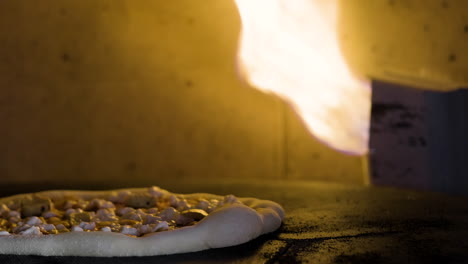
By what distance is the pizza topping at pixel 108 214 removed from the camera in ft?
3.86

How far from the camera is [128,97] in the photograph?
10.6ft

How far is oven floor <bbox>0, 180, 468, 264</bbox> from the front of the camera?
0.99 m

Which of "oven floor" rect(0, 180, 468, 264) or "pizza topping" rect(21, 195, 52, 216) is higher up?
"pizza topping" rect(21, 195, 52, 216)

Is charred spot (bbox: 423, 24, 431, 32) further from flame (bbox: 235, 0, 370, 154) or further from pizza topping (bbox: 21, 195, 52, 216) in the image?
pizza topping (bbox: 21, 195, 52, 216)

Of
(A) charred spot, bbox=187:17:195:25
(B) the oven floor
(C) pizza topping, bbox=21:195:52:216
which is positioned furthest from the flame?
(C) pizza topping, bbox=21:195:52:216

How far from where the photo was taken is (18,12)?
3.26 m

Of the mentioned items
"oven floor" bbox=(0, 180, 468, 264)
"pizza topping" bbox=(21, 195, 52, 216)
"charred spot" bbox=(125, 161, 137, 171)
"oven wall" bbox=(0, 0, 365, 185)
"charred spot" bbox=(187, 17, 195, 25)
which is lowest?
"oven floor" bbox=(0, 180, 468, 264)

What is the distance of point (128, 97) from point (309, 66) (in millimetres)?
1126

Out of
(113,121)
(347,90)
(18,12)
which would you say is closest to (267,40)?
(347,90)

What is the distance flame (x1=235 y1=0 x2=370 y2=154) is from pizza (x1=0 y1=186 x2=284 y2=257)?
120 cm

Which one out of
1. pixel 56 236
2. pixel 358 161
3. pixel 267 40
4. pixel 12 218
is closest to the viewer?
pixel 56 236

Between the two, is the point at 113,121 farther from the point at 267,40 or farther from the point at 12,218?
the point at 12,218

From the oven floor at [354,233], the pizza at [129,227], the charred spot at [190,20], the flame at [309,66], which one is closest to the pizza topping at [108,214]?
the pizza at [129,227]

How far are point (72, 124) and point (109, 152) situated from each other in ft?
0.95
